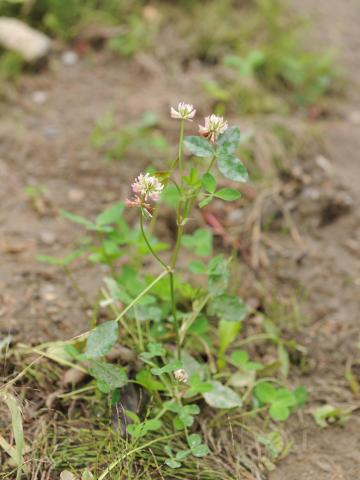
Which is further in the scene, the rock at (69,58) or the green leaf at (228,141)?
the rock at (69,58)

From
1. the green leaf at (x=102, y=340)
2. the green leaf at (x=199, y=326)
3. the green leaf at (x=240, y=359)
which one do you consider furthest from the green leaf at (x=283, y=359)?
the green leaf at (x=102, y=340)

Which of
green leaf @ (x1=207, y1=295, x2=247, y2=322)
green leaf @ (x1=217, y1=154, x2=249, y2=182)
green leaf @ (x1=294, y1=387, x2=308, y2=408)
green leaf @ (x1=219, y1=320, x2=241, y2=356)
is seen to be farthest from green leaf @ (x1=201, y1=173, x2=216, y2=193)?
green leaf @ (x1=294, y1=387, x2=308, y2=408)

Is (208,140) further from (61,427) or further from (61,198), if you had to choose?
(61,198)

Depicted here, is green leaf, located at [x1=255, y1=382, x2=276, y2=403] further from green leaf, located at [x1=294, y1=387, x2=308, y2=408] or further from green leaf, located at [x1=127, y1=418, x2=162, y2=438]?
green leaf, located at [x1=127, y1=418, x2=162, y2=438]

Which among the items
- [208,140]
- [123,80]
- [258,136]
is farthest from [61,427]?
[123,80]

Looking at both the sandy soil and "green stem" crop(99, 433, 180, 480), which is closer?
"green stem" crop(99, 433, 180, 480)

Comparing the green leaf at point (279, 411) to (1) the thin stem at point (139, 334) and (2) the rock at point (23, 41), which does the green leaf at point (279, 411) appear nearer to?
(1) the thin stem at point (139, 334)

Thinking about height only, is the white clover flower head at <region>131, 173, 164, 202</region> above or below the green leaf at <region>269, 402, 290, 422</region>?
above
